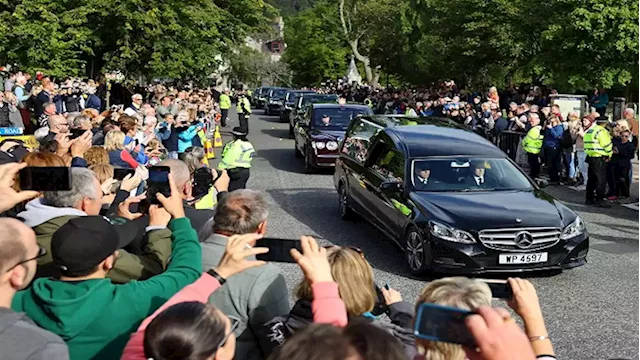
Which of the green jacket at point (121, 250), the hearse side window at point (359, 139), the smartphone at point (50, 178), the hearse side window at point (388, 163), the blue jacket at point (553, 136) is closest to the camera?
the smartphone at point (50, 178)

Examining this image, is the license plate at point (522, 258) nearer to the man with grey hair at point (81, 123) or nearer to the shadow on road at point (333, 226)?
the shadow on road at point (333, 226)

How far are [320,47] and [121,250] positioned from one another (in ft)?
236

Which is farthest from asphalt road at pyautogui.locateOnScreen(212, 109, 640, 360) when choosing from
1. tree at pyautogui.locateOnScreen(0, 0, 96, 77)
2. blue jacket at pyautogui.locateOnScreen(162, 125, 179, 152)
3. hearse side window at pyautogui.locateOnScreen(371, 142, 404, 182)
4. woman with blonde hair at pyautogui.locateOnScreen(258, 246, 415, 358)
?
tree at pyautogui.locateOnScreen(0, 0, 96, 77)

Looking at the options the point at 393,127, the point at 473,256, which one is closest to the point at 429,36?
the point at 393,127

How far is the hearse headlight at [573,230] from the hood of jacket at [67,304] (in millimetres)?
6402

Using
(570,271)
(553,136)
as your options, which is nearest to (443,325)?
(570,271)

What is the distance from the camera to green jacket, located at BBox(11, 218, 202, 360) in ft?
10.8

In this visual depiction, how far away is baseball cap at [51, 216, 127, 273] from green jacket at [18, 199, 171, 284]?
0.53 m

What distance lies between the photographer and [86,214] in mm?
4477

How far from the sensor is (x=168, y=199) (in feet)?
13.3

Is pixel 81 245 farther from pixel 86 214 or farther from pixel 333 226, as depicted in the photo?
pixel 333 226

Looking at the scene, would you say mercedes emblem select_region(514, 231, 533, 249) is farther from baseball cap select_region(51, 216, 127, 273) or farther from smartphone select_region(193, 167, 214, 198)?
baseball cap select_region(51, 216, 127, 273)

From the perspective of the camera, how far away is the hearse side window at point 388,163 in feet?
33.7

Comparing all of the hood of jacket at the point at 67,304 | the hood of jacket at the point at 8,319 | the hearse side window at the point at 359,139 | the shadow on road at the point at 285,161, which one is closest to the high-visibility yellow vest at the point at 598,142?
the hearse side window at the point at 359,139
